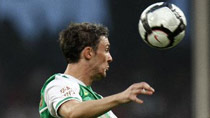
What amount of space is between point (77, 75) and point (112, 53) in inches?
83.3

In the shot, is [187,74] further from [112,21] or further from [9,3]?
[9,3]

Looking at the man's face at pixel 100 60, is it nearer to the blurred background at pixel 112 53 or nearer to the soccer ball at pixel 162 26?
the soccer ball at pixel 162 26

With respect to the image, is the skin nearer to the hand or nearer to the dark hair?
the dark hair

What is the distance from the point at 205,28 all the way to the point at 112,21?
39.8 inches

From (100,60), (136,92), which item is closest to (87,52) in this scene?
(100,60)

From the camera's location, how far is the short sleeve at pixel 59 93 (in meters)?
3.77

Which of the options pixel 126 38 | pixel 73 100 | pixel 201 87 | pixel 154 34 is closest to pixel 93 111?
pixel 73 100

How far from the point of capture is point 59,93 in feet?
12.5

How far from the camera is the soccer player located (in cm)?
372

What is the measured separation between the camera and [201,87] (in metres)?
5.82

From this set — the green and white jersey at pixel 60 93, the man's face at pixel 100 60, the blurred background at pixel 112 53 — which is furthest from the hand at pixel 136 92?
the blurred background at pixel 112 53

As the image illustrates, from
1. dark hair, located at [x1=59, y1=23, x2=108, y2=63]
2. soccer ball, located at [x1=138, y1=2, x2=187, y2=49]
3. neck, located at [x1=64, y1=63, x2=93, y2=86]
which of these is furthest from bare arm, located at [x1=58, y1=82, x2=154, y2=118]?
soccer ball, located at [x1=138, y1=2, x2=187, y2=49]

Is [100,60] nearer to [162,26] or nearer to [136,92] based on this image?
[162,26]

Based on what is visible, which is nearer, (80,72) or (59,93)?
(59,93)
